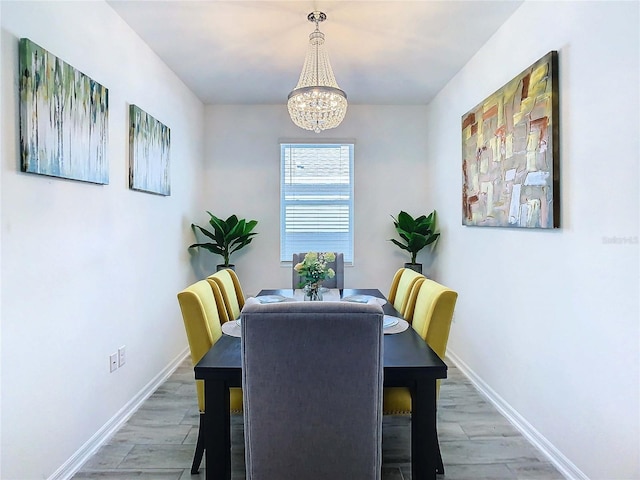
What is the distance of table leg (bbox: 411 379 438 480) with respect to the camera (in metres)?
1.43

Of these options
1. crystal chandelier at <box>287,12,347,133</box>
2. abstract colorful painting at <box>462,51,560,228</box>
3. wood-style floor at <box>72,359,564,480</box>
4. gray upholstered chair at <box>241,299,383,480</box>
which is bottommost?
wood-style floor at <box>72,359,564,480</box>

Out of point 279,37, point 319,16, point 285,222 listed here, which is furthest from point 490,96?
point 285,222

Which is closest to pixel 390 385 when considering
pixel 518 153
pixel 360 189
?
pixel 518 153

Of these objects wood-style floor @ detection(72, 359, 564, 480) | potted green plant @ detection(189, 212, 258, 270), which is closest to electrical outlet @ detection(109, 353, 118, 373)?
wood-style floor @ detection(72, 359, 564, 480)

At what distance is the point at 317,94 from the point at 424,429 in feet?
6.56

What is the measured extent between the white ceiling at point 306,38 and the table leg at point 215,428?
2.27 meters

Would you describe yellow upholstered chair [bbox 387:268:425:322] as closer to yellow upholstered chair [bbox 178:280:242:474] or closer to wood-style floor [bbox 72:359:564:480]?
wood-style floor [bbox 72:359:564:480]

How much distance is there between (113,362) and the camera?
7.80ft

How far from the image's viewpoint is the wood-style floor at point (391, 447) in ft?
6.31

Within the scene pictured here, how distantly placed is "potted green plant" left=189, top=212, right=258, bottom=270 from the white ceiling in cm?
141

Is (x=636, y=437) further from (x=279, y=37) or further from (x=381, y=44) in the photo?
(x=279, y=37)

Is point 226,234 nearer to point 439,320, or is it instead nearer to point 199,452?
point 199,452

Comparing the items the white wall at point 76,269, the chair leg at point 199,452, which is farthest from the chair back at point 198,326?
the white wall at point 76,269

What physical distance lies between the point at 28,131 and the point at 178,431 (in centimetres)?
187
